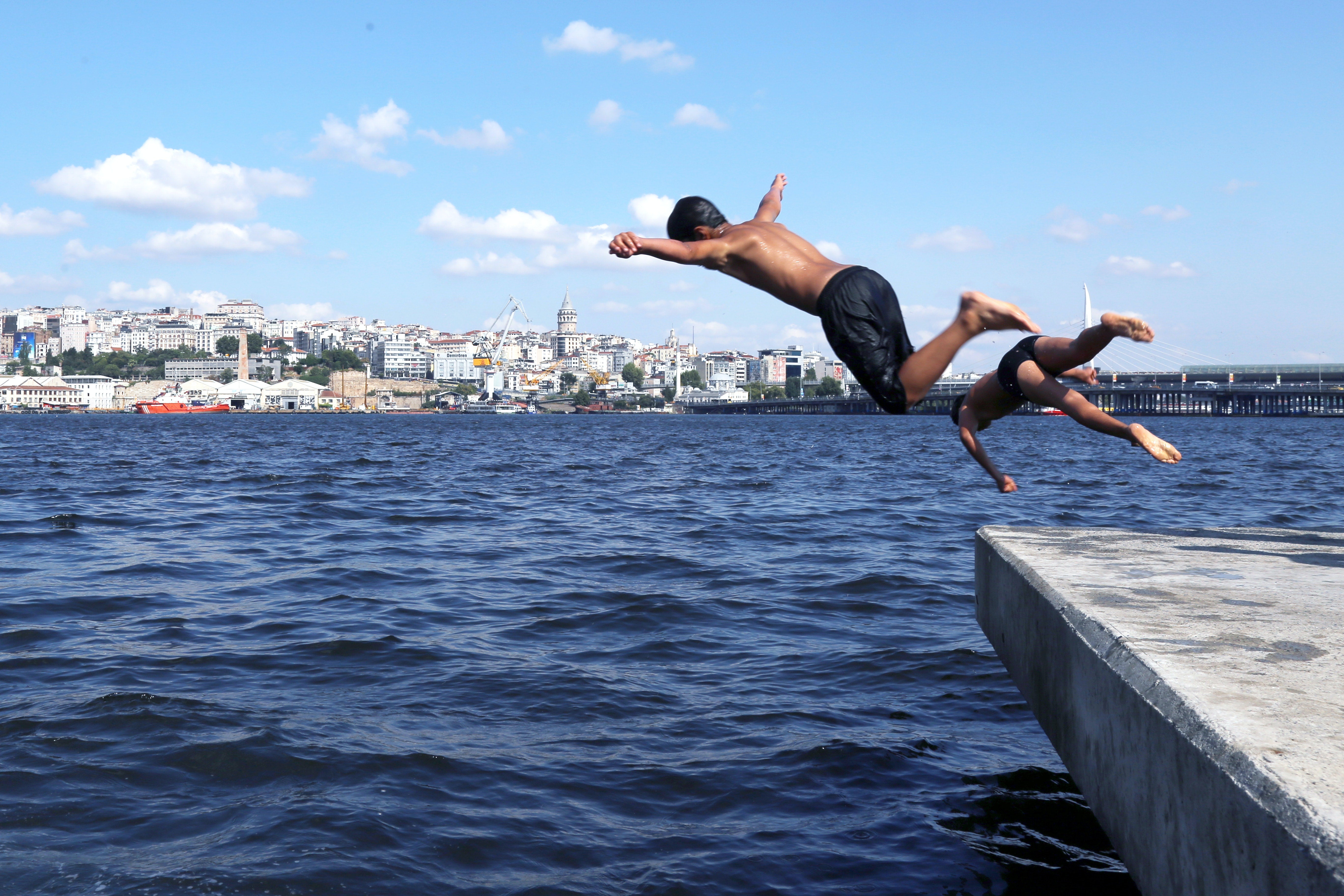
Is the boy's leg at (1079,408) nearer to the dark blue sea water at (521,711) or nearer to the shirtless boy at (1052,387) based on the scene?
the shirtless boy at (1052,387)

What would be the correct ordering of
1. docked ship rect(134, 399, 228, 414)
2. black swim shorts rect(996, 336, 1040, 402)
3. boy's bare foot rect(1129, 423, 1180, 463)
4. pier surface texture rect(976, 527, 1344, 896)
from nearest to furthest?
pier surface texture rect(976, 527, 1344, 896)
boy's bare foot rect(1129, 423, 1180, 463)
black swim shorts rect(996, 336, 1040, 402)
docked ship rect(134, 399, 228, 414)

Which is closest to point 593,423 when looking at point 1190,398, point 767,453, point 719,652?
point 767,453

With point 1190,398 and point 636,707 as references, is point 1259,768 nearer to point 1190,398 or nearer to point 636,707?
point 636,707

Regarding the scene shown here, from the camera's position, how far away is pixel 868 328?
18.4 ft

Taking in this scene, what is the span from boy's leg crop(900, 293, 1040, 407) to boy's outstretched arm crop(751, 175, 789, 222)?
3.92 feet

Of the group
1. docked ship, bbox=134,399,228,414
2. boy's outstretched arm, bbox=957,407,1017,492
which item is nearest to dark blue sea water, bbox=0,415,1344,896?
boy's outstretched arm, bbox=957,407,1017,492

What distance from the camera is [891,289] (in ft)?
18.8

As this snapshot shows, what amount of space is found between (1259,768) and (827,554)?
500 inches

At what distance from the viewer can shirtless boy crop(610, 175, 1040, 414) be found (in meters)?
5.44

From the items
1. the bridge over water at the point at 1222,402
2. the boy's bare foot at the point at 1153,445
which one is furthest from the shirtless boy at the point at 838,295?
the bridge over water at the point at 1222,402

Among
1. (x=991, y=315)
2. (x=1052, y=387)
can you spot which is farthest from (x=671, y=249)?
(x=1052, y=387)

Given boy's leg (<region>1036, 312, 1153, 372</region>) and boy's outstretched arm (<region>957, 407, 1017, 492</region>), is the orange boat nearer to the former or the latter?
boy's outstretched arm (<region>957, 407, 1017, 492</region>)

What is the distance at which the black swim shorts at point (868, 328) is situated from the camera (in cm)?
554

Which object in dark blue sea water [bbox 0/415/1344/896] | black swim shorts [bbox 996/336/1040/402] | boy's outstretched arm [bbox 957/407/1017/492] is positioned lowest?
dark blue sea water [bbox 0/415/1344/896]
